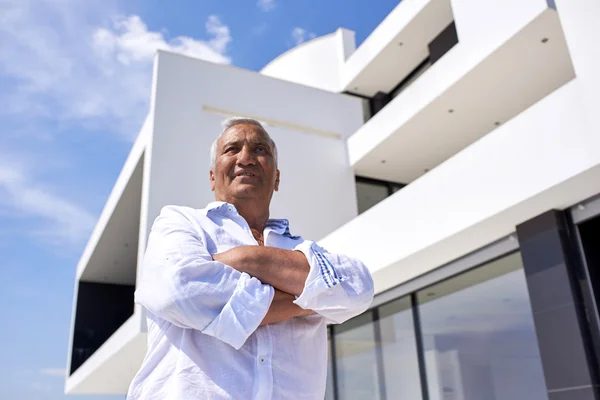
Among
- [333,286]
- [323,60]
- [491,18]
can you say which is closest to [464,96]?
[491,18]

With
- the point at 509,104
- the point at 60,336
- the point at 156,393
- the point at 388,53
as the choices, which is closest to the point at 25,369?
the point at 60,336

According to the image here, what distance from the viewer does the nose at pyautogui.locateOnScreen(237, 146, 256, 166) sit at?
1447mm

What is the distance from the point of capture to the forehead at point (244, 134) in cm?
149

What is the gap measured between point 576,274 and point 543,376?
0.92 m

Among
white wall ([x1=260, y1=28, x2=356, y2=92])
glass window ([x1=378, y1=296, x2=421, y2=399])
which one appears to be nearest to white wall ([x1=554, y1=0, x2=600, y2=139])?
glass window ([x1=378, y1=296, x2=421, y2=399])

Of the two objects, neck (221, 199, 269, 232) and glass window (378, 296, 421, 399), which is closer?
neck (221, 199, 269, 232)

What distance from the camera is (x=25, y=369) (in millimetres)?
27609

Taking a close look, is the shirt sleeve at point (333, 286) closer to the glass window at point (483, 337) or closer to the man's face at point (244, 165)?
the man's face at point (244, 165)

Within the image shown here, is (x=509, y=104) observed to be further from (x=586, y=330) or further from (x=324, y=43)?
(x=324, y=43)

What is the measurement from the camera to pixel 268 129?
931 centimetres

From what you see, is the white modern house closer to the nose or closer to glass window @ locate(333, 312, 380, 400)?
glass window @ locate(333, 312, 380, 400)

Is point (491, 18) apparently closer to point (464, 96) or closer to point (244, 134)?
point (464, 96)

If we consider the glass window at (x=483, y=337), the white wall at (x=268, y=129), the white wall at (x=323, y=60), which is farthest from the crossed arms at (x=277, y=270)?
the white wall at (x=323, y=60)

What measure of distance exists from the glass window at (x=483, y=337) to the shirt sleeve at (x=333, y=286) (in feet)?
13.0
